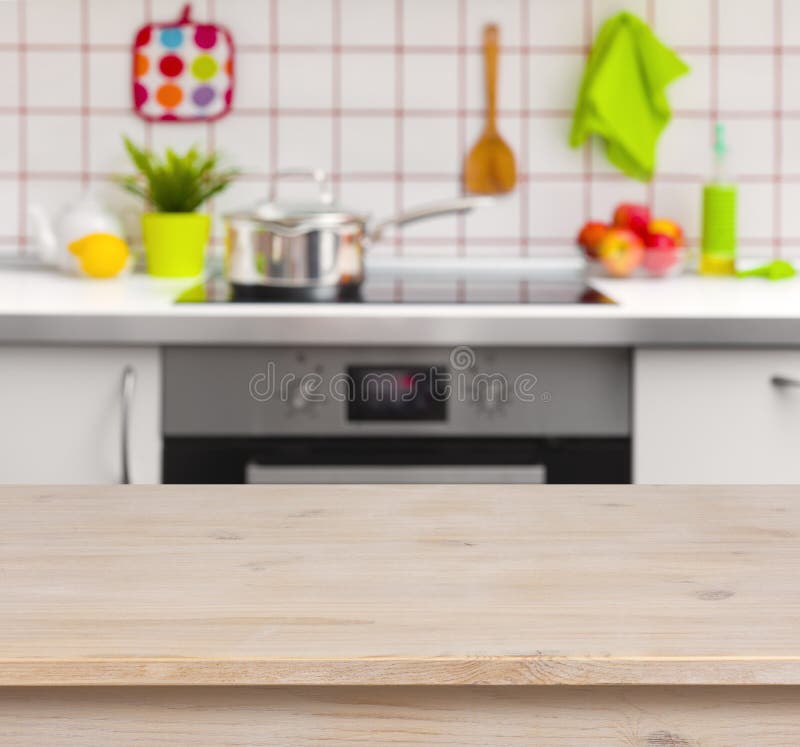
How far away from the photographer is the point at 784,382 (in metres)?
1.85

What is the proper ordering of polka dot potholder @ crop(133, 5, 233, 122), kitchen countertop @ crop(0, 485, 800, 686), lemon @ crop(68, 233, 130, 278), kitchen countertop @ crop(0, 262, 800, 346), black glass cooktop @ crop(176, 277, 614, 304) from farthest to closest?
polka dot potholder @ crop(133, 5, 233, 122), lemon @ crop(68, 233, 130, 278), black glass cooktop @ crop(176, 277, 614, 304), kitchen countertop @ crop(0, 262, 800, 346), kitchen countertop @ crop(0, 485, 800, 686)

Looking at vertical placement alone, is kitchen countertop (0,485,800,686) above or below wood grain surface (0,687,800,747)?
above

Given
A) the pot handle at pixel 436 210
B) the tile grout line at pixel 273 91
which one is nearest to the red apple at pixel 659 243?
the pot handle at pixel 436 210

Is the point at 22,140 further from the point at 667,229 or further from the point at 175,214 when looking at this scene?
the point at 667,229

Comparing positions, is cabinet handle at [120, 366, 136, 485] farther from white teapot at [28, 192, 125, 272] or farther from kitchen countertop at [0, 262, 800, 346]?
white teapot at [28, 192, 125, 272]

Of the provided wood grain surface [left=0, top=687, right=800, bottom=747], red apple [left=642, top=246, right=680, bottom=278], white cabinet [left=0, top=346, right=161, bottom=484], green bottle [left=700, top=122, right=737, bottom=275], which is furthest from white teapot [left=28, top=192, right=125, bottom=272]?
wood grain surface [left=0, top=687, right=800, bottom=747]

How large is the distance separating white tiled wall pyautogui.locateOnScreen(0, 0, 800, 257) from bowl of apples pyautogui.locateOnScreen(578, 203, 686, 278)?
0.15 m

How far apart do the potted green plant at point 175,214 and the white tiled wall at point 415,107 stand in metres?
0.19

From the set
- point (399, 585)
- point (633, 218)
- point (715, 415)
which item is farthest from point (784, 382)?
point (399, 585)

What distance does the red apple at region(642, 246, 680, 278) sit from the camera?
2299mm

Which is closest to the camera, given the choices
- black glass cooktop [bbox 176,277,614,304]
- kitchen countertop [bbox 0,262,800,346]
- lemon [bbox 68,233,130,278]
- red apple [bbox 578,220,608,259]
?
kitchen countertop [bbox 0,262,800,346]

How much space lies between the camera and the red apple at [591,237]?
2.35 m

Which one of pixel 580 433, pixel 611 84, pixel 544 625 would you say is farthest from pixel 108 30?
pixel 544 625

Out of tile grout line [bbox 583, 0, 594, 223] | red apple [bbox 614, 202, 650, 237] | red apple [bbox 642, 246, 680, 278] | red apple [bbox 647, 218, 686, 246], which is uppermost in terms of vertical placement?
tile grout line [bbox 583, 0, 594, 223]
